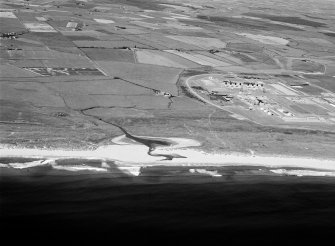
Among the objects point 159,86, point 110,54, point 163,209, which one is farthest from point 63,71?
point 163,209

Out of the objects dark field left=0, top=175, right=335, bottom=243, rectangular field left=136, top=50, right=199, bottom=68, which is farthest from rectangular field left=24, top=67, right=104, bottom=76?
dark field left=0, top=175, right=335, bottom=243

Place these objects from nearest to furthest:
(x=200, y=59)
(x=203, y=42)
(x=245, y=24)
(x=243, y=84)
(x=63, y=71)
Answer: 1. (x=63, y=71)
2. (x=243, y=84)
3. (x=200, y=59)
4. (x=203, y=42)
5. (x=245, y=24)

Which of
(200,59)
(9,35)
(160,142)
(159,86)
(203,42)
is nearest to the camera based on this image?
(160,142)

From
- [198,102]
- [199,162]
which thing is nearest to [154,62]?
[198,102]

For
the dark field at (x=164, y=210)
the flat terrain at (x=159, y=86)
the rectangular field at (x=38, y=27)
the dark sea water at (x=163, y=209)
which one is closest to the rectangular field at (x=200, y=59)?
the flat terrain at (x=159, y=86)

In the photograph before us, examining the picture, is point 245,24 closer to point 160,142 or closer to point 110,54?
point 110,54

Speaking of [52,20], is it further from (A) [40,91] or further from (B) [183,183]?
(B) [183,183]

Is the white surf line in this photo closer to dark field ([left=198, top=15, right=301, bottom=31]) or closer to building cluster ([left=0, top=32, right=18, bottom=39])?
building cluster ([left=0, top=32, right=18, bottom=39])
